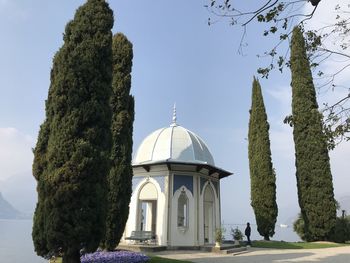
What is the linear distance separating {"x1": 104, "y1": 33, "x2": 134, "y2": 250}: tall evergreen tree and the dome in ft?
14.9

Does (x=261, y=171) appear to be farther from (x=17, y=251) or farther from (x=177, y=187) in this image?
(x=17, y=251)

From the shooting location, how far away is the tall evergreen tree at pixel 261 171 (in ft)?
85.1

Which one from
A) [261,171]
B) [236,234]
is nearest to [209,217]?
[236,234]

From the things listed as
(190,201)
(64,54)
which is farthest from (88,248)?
(190,201)

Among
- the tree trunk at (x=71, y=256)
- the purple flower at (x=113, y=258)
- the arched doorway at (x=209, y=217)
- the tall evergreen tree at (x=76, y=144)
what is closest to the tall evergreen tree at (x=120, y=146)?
the purple flower at (x=113, y=258)

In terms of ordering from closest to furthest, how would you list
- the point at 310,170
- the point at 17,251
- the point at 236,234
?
the point at 236,234 → the point at 310,170 → the point at 17,251

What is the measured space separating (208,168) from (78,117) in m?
10.6

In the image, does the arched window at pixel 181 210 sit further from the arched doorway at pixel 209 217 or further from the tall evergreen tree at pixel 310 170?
the tall evergreen tree at pixel 310 170

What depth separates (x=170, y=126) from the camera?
71.5ft

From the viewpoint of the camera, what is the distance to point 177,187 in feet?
61.6

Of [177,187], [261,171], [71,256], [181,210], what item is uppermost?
[261,171]

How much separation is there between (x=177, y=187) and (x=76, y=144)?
31.3 feet

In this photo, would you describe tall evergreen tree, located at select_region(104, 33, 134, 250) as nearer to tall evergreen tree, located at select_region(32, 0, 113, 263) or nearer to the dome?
tall evergreen tree, located at select_region(32, 0, 113, 263)

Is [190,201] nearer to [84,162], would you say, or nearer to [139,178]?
[139,178]
